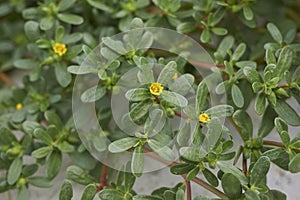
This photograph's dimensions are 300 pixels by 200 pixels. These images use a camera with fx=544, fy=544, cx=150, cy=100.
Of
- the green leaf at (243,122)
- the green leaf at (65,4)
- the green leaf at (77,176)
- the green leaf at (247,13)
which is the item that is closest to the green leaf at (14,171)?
the green leaf at (77,176)

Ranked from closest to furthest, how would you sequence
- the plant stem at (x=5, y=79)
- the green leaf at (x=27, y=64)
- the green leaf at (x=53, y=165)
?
1. the green leaf at (x=53, y=165)
2. the green leaf at (x=27, y=64)
3. the plant stem at (x=5, y=79)

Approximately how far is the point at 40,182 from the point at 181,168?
33 cm

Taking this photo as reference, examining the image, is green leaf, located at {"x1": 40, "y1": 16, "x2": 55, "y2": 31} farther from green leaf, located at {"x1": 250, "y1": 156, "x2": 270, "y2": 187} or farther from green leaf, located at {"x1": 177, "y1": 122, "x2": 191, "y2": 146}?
green leaf, located at {"x1": 250, "y1": 156, "x2": 270, "y2": 187}

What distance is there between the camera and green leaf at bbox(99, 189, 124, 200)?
938 millimetres

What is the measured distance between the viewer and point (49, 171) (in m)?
1.08

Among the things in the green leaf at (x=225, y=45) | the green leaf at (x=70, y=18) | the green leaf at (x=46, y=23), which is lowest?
the green leaf at (x=46, y=23)

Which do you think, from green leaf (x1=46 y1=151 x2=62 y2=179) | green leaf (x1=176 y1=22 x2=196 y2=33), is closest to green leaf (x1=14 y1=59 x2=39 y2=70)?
green leaf (x1=46 y1=151 x2=62 y2=179)

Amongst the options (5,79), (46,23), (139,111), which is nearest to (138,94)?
(139,111)

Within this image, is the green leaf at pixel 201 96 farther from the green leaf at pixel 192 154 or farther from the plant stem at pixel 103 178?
the plant stem at pixel 103 178

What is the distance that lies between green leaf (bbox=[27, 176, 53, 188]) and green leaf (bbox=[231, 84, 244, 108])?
0.40 meters

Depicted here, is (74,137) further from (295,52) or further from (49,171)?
(295,52)

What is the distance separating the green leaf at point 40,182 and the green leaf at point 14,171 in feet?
0.11

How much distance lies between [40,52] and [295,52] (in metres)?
0.54

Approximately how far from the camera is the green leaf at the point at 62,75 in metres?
1.12
